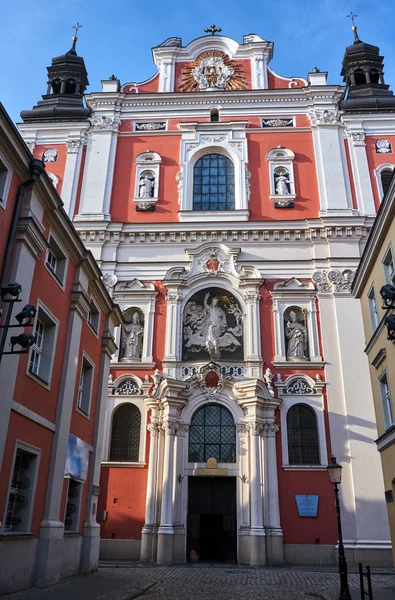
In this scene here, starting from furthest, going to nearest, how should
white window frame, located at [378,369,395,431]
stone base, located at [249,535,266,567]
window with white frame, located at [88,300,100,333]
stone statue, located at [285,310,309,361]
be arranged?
stone statue, located at [285,310,309,361] → stone base, located at [249,535,266,567] → window with white frame, located at [88,300,100,333] → white window frame, located at [378,369,395,431]

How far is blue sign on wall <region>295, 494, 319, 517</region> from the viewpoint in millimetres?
19531

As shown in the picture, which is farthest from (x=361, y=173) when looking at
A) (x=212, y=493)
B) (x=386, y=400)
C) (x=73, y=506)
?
(x=73, y=506)

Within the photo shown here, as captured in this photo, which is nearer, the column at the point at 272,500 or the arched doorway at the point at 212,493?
the column at the point at 272,500

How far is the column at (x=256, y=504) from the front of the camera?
60.8 feet

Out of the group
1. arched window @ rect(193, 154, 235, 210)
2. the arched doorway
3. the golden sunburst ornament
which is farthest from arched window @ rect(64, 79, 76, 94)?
the arched doorway

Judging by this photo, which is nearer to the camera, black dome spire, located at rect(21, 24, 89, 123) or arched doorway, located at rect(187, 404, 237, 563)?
arched doorway, located at rect(187, 404, 237, 563)

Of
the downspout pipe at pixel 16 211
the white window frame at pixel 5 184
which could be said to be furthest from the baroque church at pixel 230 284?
the white window frame at pixel 5 184

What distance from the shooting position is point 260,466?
65.0 ft

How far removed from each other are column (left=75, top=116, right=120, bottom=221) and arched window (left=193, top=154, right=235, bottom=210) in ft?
13.4

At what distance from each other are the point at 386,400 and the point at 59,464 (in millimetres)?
8266

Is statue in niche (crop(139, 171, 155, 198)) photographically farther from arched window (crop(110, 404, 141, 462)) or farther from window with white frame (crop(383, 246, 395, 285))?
window with white frame (crop(383, 246, 395, 285))

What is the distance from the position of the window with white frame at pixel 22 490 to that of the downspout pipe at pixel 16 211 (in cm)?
341

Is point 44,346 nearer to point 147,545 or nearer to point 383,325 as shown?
point 383,325

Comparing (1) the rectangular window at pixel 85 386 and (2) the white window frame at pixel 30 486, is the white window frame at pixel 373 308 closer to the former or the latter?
(1) the rectangular window at pixel 85 386
